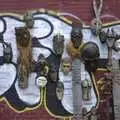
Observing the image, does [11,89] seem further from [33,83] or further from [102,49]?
[102,49]

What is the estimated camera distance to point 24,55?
529 inches

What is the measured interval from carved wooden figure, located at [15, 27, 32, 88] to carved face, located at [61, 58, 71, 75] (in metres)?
0.52

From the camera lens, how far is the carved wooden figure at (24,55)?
13.4 m

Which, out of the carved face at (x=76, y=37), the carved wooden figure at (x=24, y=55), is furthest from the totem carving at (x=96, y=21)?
the carved wooden figure at (x=24, y=55)

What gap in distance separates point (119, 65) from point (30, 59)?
53.9 inches

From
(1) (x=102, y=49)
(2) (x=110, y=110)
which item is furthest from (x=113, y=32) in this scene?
(2) (x=110, y=110)

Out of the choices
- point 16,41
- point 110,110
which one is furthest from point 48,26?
point 110,110

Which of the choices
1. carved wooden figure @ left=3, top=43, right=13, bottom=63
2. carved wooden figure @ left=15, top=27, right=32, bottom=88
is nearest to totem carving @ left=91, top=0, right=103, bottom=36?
carved wooden figure @ left=15, top=27, right=32, bottom=88

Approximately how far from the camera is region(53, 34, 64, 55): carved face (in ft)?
44.2

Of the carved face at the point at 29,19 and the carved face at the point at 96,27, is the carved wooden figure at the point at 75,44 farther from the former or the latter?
the carved face at the point at 29,19

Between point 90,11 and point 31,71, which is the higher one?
point 90,11

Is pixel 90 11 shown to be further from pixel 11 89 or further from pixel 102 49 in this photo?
pixel 11 89

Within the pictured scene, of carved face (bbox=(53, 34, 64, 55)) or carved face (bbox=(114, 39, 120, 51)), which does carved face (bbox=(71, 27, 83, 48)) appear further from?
carved face (bbox=(114, 39, 120, 51))

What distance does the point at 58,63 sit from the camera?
13.6 m
